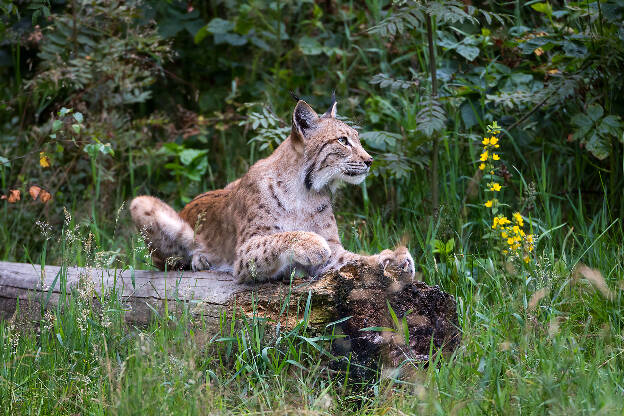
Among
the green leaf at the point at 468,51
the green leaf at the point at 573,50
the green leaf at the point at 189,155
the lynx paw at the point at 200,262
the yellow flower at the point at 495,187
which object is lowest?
the lynx paw at the point at 200,262

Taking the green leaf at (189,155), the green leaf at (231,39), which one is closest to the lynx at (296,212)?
the green leaf at (189,155)

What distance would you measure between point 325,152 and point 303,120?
10.5 inches

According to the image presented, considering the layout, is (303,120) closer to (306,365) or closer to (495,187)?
(495,187)

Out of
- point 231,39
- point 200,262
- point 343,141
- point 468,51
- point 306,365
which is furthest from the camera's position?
point 231,39

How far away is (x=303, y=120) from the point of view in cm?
479

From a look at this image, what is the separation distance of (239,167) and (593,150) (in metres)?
3.39

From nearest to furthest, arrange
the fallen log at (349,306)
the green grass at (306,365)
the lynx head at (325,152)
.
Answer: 1. the green grass at (306,365)
2. the fallen log at (349,306)
3. the lynx head at (325,152)

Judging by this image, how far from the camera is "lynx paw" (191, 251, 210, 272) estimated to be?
17.1 ft

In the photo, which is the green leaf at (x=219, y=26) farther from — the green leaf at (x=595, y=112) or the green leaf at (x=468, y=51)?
the green leaf at (x=595, y=112)

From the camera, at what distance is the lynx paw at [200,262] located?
17.1 ft

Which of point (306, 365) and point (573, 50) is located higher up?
point (573, 50)

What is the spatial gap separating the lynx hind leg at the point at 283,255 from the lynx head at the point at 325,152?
49 centimetres

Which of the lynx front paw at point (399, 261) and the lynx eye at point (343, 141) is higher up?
the lynx eye at point (343, 141)

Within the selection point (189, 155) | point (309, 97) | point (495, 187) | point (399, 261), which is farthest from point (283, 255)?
point (309, 97)
